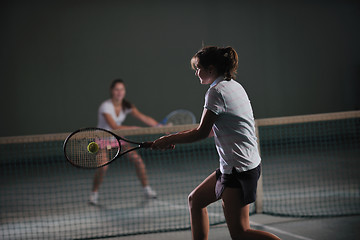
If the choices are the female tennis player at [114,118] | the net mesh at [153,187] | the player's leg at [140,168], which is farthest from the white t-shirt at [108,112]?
the player's leg at [140,168]

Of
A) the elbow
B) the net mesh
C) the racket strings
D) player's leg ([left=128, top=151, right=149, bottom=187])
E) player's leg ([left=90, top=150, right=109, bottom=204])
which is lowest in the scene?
the net mesh

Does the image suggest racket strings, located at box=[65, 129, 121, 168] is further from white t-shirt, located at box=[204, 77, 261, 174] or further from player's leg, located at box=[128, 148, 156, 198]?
player's leg, located at box=[128, 148, 156, 198]

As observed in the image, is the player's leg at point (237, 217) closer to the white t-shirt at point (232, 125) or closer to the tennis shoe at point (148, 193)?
the white t-shirt at point (232, 125)

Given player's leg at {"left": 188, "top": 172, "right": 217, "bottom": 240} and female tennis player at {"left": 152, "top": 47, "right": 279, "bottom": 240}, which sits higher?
female tennis player at {"left": 152, "top": 47, "right": 279, "bottom": 240}

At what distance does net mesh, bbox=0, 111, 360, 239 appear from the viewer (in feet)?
14.5

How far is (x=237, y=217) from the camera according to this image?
2.54m

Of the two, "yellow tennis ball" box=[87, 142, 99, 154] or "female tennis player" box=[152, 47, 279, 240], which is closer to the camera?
"female tennis player" box=[152, 47, 279, 240]

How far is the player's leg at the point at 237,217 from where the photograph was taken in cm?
254

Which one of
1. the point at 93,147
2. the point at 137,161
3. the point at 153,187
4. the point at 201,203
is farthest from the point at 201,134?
the point at 153,187

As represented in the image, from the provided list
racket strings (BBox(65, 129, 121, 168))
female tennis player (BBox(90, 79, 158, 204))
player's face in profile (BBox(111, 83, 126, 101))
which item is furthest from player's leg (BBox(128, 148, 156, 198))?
racket strings (BBox(65, 129, 121, 168))

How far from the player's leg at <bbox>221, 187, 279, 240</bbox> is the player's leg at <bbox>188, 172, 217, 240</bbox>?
18cm

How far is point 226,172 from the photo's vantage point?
2.59 m

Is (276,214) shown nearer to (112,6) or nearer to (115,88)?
(115,88)

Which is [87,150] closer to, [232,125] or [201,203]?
[201,203]
